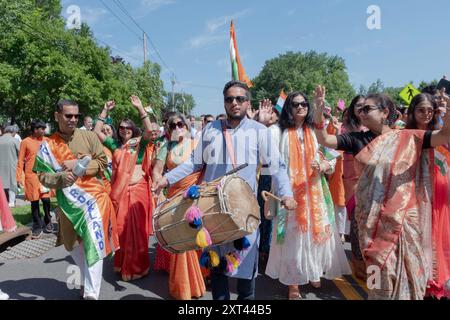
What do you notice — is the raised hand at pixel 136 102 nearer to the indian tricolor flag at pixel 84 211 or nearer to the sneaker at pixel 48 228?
the indian tricolor flag at pixel 84 211

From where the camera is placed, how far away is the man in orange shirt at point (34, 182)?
264 inches

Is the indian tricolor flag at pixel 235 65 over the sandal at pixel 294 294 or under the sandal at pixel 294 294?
over

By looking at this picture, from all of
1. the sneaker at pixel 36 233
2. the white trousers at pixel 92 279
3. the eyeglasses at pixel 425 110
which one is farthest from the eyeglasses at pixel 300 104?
the sneaker at pixel 36 233

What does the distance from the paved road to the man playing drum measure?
42.2 inches

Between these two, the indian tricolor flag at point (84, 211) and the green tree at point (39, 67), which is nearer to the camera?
the indian tricolor flag at point (84, 211)

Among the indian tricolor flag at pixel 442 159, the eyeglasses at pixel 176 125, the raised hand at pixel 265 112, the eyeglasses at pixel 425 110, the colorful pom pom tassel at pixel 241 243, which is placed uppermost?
the raised hand at pixel 265 112

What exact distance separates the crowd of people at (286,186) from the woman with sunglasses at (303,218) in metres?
0.01

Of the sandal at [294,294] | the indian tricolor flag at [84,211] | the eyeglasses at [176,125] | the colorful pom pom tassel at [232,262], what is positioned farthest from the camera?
the eyeglasses at [176,125]

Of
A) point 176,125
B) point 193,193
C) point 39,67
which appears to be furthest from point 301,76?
point 193,193

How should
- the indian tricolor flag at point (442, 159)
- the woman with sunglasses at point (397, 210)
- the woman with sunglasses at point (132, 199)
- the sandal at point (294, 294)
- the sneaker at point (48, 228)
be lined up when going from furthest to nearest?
the sneaker at point (48, 228), the woman with sunglasses at point (132, 199), the sandal at point (294, 294), the indian tricolor flag at point (442, 159), the woman with sunglasses at point (397, 210)

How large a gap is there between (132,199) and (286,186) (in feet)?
7.63

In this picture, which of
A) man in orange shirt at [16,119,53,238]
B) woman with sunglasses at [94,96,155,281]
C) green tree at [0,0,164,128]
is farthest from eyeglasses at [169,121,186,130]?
green tree at [0,0,164,128]

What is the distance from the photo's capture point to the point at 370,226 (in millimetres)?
2678

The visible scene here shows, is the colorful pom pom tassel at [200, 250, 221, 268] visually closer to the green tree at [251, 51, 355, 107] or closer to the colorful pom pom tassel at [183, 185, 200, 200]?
the colorful pom pom tassel at [183, 185, 200, 200]
